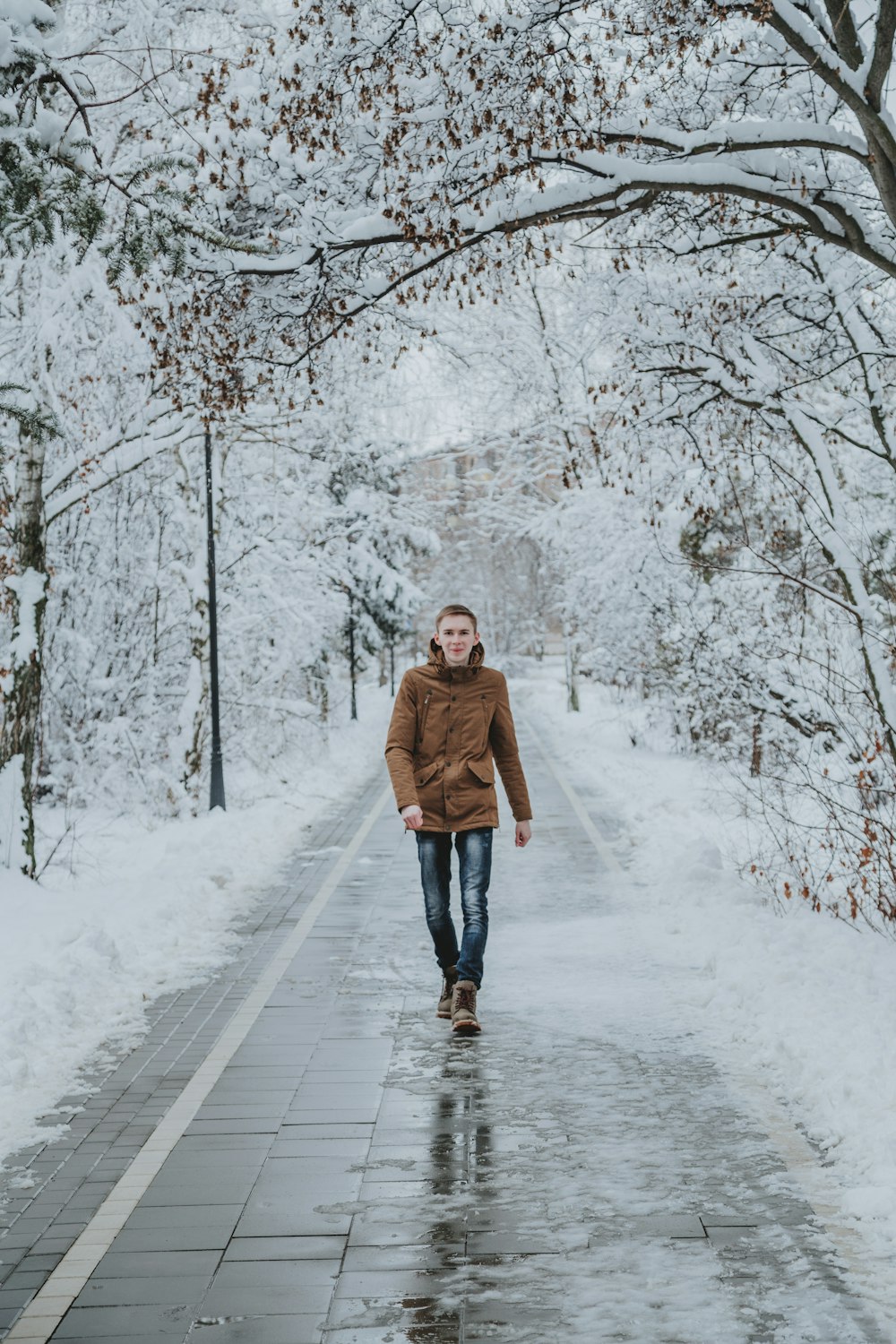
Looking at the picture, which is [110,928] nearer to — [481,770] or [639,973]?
[639,973]

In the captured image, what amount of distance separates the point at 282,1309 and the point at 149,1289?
1.53 feet

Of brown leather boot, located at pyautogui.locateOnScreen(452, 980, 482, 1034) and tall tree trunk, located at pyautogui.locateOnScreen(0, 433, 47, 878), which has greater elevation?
tall tree trunk, located at pyautogui.locateOnScreen(0, 433, 47, 878)

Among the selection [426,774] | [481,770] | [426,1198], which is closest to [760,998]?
[481,770]

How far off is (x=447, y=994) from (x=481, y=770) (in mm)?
1420

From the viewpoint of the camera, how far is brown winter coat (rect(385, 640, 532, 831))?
760 cm

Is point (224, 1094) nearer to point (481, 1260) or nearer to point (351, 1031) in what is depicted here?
point (351, 1031)

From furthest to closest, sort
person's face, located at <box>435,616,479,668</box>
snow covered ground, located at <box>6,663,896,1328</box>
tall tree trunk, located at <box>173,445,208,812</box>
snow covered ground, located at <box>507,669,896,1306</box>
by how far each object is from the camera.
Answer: tall tree trunk, located at <box>173,445,208,812</box>
person's face, located at <box>435,616,479,668</box>
snow covered ground, located at <box>6,663,896,1328</box>
snow covered ground, located at <box>507,669,896,1306</box>

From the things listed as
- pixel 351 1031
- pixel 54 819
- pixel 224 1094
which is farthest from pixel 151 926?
pixel 54 819

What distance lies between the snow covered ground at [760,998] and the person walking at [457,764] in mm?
762

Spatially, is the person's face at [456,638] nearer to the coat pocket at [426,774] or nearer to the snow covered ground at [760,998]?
the coat pocket at [426,774]

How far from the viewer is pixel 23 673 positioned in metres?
13.3

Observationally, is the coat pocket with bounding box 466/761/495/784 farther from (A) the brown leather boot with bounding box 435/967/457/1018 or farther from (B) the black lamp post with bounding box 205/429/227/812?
(B) the black lamp post with bounding box 205/429/227/812

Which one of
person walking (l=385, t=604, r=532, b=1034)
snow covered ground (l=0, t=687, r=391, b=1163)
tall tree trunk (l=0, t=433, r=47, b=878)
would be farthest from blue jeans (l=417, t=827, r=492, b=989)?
tall tree trunk (l=0, t=433, r=47, b=878)

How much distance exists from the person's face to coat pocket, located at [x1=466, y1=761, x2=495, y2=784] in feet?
1.75
